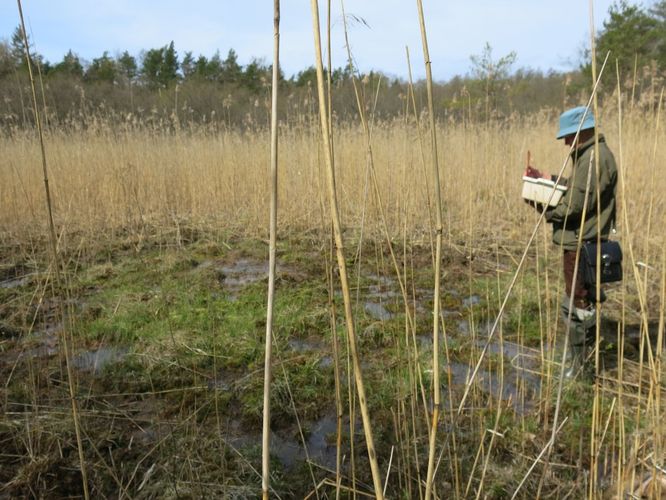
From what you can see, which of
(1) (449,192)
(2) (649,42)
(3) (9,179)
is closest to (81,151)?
(3) (9,179)

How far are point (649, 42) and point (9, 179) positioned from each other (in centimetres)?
1430

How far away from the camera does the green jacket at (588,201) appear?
186 cm

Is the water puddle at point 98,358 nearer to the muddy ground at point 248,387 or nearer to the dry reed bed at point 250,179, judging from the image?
the muddy ground at point 248,387

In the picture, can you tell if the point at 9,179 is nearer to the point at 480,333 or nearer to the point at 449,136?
the point at 480,333

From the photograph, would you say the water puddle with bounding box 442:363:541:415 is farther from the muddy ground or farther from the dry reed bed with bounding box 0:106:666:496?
the dry reed bed with bounding box 0:106:666:496

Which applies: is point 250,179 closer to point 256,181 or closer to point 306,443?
point 256,181

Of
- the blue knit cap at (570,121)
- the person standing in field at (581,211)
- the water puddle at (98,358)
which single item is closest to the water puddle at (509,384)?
the person standing in field at (581,211)

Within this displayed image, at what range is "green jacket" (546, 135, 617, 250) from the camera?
186 centimetres

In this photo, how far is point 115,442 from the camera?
1.55m

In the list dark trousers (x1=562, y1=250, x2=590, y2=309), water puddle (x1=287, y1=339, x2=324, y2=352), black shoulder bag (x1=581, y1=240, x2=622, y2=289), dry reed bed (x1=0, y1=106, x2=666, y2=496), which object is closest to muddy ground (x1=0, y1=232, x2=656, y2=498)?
water puddle (x1=287, y1=339, x2=324, y2=352)

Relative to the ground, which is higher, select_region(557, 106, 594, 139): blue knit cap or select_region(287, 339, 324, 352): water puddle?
select_region(557, 106, 594, 139): blue knit cap

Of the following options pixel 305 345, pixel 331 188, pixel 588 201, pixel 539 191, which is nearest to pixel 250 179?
pixel 305 345

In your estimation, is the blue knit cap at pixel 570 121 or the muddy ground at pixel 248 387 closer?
the muddy ground at pixel 248 387

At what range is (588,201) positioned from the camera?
6.44ft
